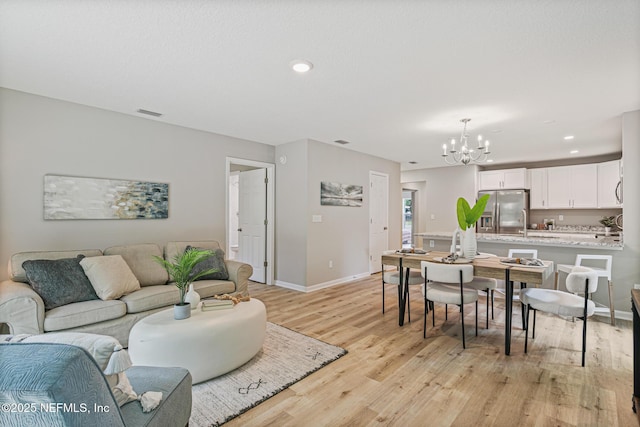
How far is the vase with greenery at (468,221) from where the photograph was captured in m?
3.18

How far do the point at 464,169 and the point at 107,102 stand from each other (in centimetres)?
707

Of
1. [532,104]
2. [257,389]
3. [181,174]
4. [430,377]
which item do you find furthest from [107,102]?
[532,104]

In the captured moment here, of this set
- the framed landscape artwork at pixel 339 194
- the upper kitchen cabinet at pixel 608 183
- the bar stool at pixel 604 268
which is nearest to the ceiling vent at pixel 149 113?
the framed landscape artwork at pixel 339 194

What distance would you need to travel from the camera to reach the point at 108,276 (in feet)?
9.58

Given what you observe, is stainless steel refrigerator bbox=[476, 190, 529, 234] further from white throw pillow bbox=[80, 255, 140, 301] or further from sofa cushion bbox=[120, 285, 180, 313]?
white throw pillow bbox=[80, 255, 140, 301]

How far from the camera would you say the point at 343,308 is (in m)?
4.05

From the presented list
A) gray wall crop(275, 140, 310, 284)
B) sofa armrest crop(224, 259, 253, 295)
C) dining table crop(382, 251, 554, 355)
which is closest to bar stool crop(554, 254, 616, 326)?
dining table crop(382, 251, 554, 355)

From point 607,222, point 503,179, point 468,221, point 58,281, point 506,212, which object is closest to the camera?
point 58,281

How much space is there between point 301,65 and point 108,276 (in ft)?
8.59

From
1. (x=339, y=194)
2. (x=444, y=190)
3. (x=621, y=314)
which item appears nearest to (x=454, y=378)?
(x=621, y=314)

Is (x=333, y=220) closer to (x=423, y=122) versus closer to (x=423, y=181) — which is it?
(x=423, y=122)

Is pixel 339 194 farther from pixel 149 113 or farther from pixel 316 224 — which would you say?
pixel 149 113

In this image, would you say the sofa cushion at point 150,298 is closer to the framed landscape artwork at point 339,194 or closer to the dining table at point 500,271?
the dining table at point 500,271

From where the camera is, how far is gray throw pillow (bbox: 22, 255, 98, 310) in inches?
102
